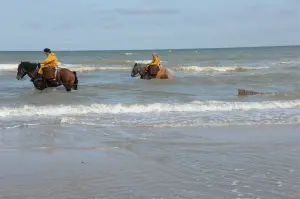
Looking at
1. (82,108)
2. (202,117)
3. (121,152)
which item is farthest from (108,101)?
(121,152)

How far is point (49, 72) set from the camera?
15.5 metres

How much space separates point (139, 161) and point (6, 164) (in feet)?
5.58

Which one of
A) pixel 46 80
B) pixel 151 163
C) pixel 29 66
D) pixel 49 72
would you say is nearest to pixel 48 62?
pixel 49 72

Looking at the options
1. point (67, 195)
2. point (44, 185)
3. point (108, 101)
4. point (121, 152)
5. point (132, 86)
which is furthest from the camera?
point (132, 86)

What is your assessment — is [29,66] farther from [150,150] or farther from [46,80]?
[150,150]

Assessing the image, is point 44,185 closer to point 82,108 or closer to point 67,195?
point 67,195

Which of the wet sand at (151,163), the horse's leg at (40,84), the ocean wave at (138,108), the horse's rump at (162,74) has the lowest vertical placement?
the wet sand at (151,163)

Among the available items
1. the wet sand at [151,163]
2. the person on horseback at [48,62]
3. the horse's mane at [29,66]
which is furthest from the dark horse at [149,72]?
the wet sand at [151,163]

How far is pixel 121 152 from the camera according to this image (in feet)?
20.9

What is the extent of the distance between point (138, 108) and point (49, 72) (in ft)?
16.5

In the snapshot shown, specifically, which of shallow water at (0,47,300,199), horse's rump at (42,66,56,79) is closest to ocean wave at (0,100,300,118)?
shallow water at (0,47,300,199)

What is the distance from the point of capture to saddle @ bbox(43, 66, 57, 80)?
15.5 meters

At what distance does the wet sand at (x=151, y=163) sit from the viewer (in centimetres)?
448

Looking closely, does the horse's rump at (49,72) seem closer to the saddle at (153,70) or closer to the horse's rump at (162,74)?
the saddle at (153,70)
